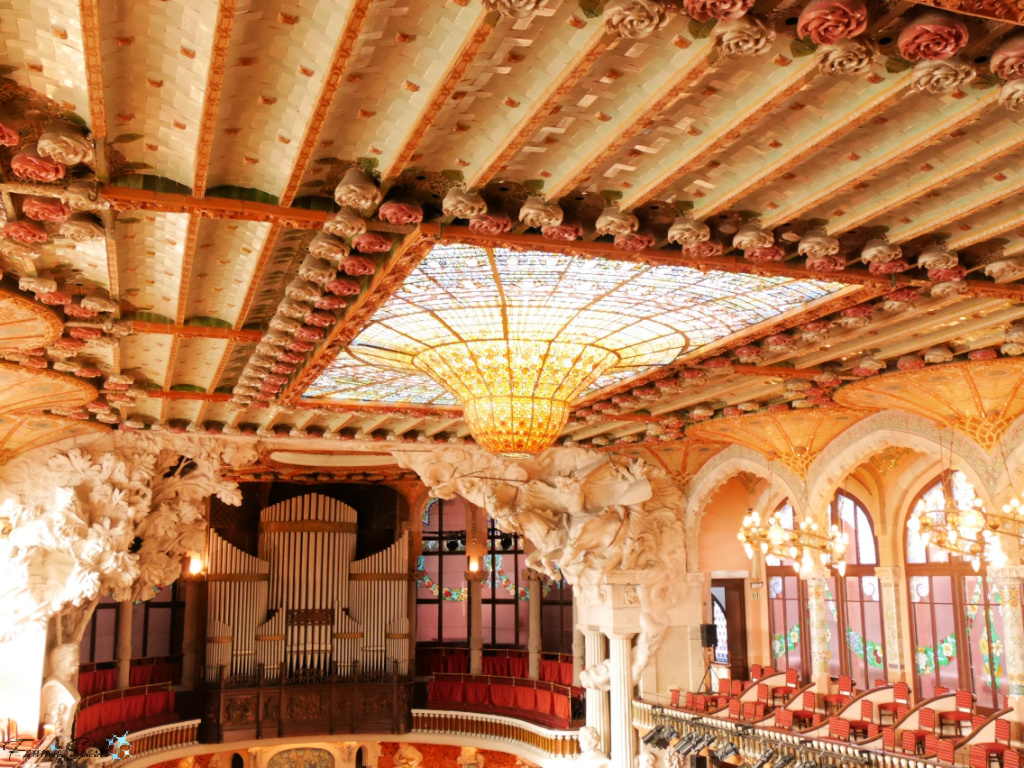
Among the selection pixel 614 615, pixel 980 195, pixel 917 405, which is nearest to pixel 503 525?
pixel 614 615

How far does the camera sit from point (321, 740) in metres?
A: 22.5

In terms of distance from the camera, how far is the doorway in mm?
22672

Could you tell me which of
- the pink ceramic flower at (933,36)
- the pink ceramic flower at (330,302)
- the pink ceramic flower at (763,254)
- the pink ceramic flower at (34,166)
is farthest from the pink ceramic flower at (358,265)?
the pink ceramic flower at (933,36)

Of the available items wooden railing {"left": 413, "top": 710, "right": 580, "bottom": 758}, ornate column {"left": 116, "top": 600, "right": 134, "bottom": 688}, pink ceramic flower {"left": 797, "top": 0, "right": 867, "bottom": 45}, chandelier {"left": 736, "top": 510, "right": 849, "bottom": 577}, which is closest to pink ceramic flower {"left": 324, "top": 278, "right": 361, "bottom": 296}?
pink ceramic flower {"left": 797, "top": 0, "right": 867, "bottom": 45}

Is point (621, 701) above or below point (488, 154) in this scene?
below

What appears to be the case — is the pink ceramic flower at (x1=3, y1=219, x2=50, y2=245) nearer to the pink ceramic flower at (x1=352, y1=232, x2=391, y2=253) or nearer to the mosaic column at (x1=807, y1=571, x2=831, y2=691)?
the pink ceramic flower at (x1=352, y1=232, x2=391, y2=253)

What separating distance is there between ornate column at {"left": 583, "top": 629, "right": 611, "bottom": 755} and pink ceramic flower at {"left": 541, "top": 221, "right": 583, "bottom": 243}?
1468 cm

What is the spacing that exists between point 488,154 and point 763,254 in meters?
2.56

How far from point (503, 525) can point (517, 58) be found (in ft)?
48.0

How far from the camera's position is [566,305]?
935cm

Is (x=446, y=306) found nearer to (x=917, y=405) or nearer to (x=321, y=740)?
(x=917, y=405)

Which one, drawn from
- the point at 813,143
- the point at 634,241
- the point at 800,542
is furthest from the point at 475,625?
the point at 813,143

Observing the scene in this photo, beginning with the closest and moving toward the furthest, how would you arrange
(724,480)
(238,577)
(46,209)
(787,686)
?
(46,209), (787,686), (724,480), (238,577)

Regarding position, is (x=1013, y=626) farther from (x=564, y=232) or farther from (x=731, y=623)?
(x=564, y=232)
